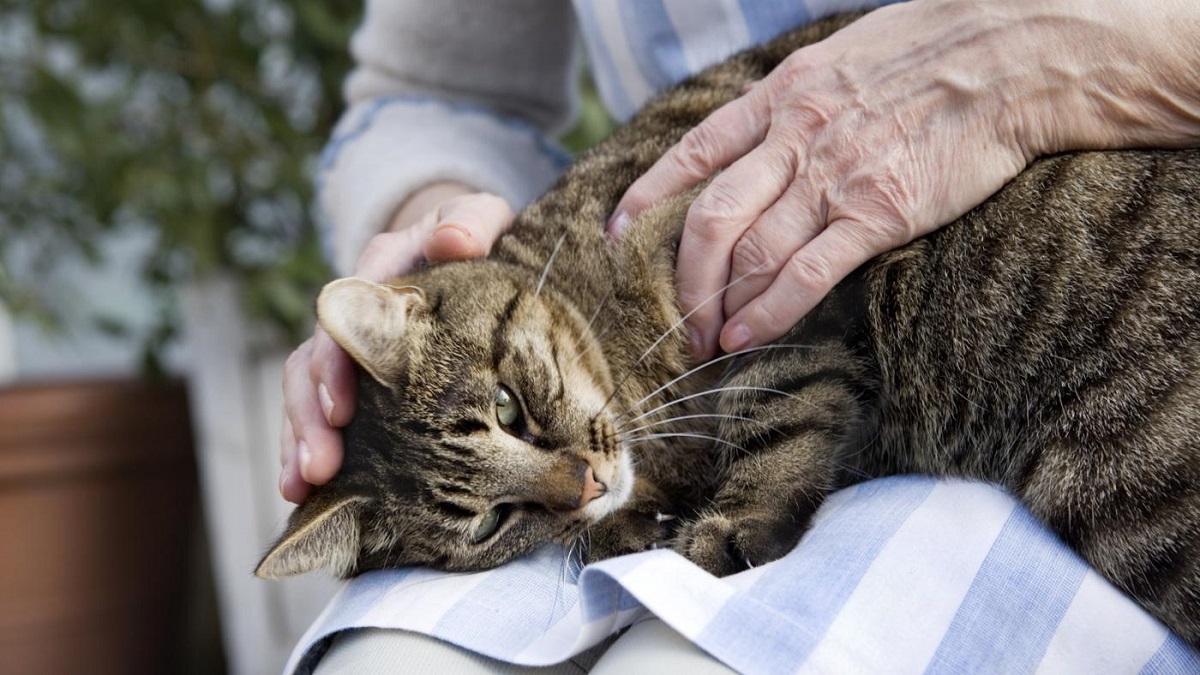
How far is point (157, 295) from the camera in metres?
2.37

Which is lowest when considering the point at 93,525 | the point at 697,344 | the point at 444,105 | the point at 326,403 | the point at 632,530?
the point at 93,525

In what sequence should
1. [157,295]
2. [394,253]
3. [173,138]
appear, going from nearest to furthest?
[394,253]
[173,138]
[157,295]

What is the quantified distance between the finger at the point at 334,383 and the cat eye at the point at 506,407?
6.5 inches

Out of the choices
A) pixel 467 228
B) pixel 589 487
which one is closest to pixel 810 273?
pixel 589 487

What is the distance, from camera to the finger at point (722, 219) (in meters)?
1.06

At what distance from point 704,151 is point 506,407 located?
0.39m

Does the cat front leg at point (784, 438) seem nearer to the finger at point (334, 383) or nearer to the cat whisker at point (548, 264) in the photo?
the cat whisker at point (548, 264)

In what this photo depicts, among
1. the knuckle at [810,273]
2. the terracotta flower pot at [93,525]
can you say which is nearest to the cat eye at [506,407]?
the knuckle at [810,273]

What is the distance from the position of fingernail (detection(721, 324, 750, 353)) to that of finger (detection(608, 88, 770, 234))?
197mm

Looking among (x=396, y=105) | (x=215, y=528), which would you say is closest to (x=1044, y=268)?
(x=396, y=105)

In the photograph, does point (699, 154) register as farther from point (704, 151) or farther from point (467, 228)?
point (467, 228)

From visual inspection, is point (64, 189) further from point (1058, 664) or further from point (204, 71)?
point (1058, 664)

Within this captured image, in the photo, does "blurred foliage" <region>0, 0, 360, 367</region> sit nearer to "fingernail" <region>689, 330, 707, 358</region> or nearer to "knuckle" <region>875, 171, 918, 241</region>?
"fingernail" <region>689, 330, 707, 358</region>

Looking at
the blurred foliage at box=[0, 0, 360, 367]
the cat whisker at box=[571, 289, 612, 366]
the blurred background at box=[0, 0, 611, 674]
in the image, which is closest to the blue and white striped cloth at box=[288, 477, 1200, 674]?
the cat whisker at box=[571, 289, 612, 366]
